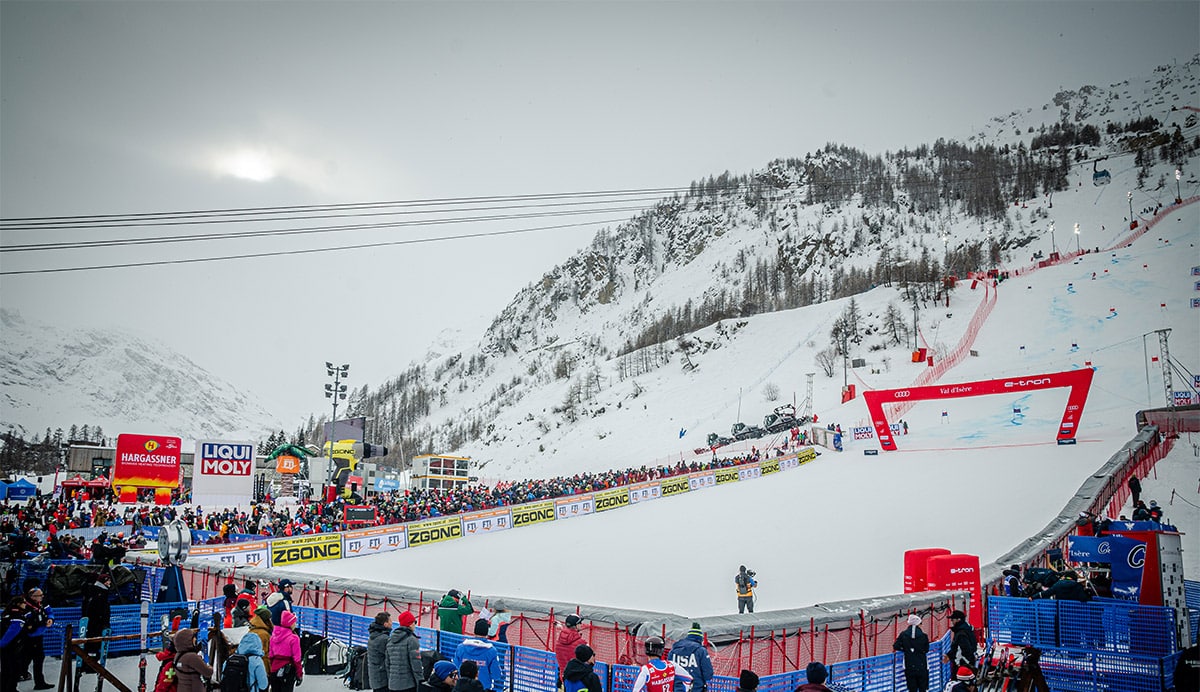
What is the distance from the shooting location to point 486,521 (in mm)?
25469

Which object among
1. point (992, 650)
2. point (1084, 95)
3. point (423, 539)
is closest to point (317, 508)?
point (423, 539)

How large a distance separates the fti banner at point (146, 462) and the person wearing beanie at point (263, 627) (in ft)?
81.5

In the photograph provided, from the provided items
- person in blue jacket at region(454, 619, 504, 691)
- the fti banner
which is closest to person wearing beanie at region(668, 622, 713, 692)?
person in blue jacket at region(454, 619, 504, 691)

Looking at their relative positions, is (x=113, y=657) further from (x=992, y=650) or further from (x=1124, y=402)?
(x=1124, y=402)

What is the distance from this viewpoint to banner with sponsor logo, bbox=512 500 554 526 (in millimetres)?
26266

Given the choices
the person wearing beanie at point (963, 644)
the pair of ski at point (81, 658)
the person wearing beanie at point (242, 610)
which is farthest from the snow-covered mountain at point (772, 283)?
the person wearing beanie at point (242, 610)

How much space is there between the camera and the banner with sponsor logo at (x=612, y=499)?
28.0m

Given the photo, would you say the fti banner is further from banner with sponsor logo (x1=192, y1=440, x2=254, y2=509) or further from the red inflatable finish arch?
the red inflatable finish arch

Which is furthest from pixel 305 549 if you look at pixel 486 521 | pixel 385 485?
pixel 385 485

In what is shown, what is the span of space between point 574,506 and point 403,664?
2132 centimetres

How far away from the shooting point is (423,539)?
78.6 ft

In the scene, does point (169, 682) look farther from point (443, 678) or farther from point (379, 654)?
point (443, 678)

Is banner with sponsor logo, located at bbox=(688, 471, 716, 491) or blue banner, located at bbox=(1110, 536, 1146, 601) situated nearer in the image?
→ blue banner, located at bbox=(1110, 536, 1146, 601)

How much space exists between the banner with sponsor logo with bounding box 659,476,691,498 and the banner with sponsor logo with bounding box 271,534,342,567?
12.8 m
